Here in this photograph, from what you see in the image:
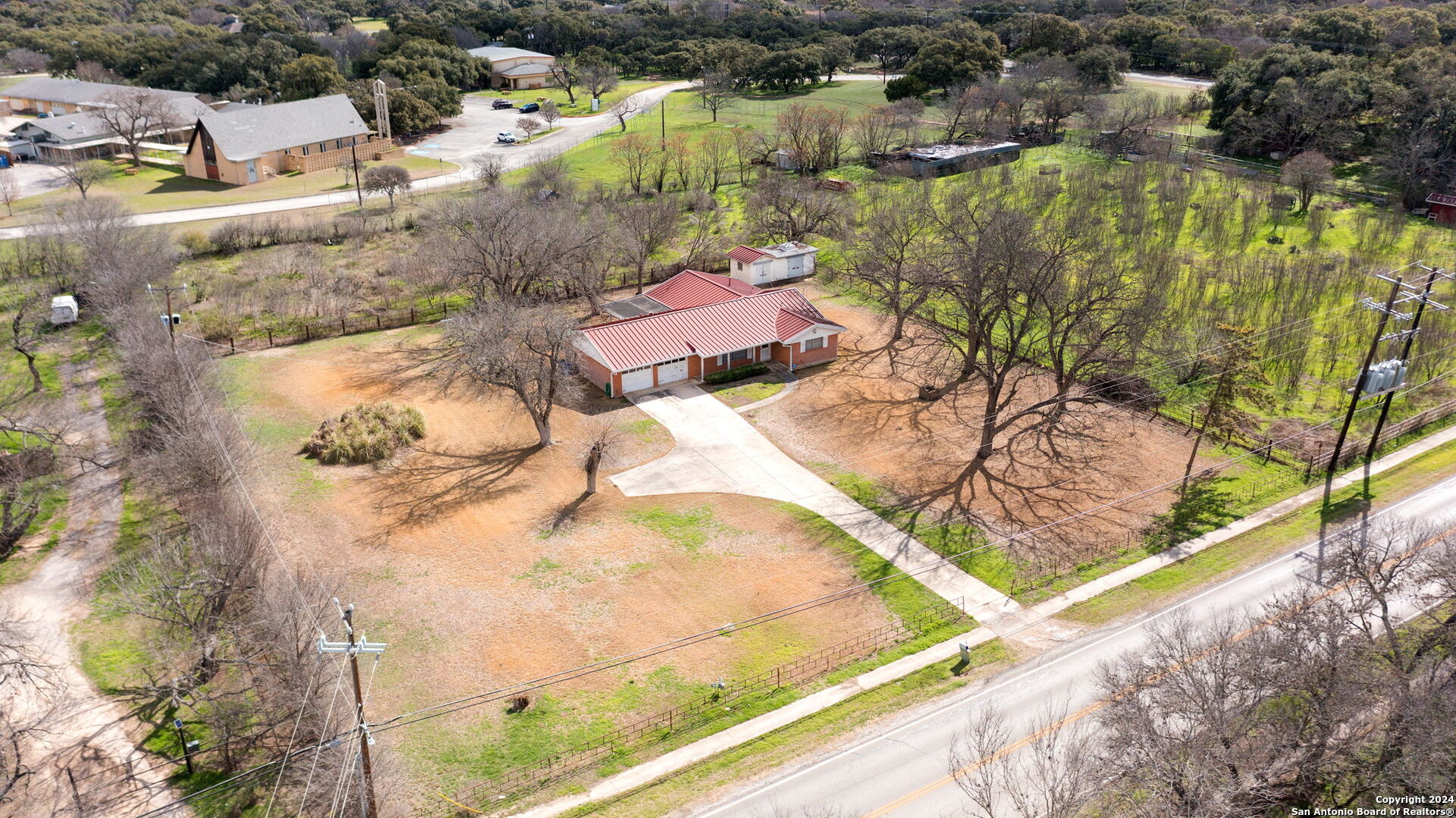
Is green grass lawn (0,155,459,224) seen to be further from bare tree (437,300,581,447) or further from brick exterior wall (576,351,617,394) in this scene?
bare tree (437,300,581,447)

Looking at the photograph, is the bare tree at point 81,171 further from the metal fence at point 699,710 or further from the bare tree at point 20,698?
the metal fence at point 699,710

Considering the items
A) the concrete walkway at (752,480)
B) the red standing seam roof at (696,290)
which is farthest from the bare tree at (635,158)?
the concrete walkway at (752,480)

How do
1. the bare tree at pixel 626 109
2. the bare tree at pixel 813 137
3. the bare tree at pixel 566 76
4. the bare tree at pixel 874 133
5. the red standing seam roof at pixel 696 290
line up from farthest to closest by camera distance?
the bare tree at pixel 566 76, the bare tree at pixel 626 109, the bare tree at pixel 874 133, the bare tree at pixel 813 137, the red standing seam roof at pixel 696 290

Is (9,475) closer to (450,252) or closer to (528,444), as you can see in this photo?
(528,444)

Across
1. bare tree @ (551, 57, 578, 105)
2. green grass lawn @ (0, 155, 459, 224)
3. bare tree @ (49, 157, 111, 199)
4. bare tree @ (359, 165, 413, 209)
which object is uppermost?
bare tree @ (551, 57, 578, 105)

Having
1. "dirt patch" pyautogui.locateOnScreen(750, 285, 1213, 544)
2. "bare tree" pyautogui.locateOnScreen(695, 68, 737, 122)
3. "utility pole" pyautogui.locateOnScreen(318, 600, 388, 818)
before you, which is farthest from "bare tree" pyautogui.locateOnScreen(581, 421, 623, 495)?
"bare tree" pyautogui.locateOnScreen(695, 68, 737, 122)

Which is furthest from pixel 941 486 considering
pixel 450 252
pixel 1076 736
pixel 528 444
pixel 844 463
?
pixel 450 252

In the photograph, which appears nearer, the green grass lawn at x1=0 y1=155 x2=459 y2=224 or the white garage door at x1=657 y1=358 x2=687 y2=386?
the white garage door at x1=657 y1=358 x2=687 y2=386
